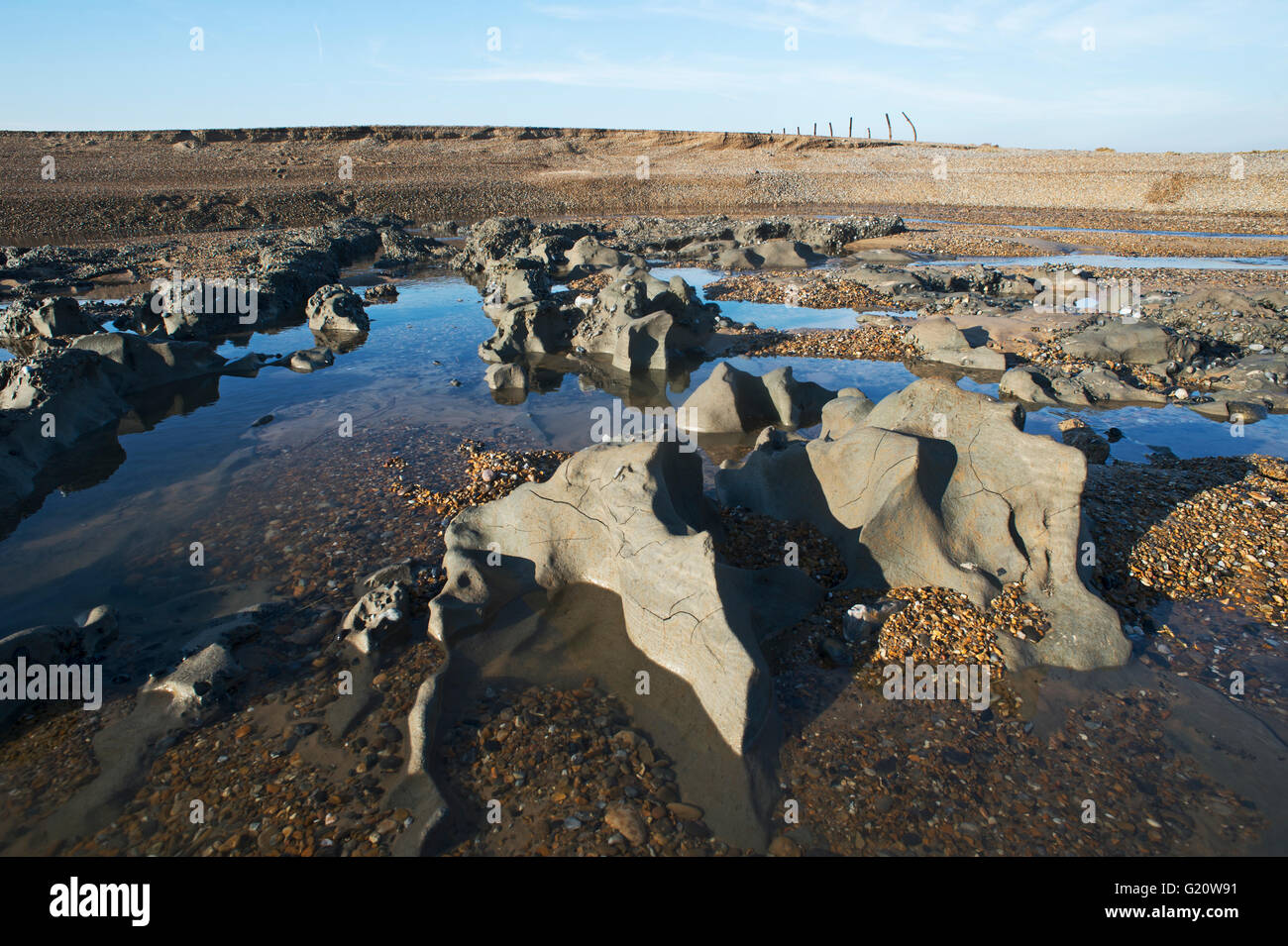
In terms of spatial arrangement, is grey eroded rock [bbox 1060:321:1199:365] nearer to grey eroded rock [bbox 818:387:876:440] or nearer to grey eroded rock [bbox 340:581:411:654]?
grey eroded rock [bbox 818:387:876:440]

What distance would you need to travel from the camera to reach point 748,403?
9.86 metres

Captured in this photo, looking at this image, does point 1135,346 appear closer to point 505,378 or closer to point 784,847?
point 505,378

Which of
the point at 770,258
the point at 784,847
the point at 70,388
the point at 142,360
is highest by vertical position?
the point at 770,258

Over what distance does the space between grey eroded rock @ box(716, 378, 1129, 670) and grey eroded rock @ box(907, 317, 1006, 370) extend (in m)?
6.78

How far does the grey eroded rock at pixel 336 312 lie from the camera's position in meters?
15.3

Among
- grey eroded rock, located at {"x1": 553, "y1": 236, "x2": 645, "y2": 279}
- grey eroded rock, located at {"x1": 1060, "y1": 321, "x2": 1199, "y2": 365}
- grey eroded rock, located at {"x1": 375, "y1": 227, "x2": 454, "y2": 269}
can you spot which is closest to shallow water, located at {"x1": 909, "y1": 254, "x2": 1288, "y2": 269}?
grey eroded rock, located at {"x1": 553, "y1": 236, "x2": 645, "y2": 279}

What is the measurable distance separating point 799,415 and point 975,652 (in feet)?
18.2

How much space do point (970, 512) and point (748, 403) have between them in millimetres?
4458

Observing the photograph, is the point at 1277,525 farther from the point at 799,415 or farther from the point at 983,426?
the point at 799,415

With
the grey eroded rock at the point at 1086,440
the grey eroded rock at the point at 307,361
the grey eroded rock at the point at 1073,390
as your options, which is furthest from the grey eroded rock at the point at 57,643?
the grey eroded rock at the point at 1073,390

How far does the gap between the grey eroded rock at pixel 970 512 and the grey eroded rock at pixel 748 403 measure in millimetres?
3243

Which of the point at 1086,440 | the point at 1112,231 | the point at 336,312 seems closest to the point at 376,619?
the point at 1086,440
